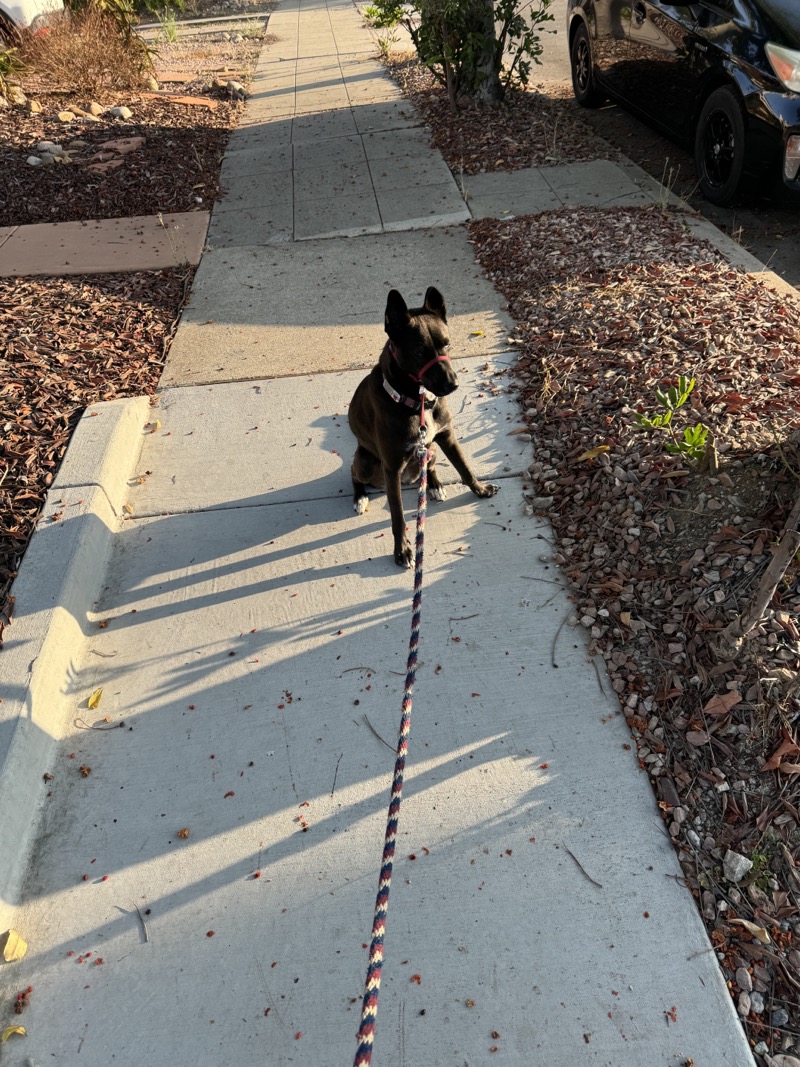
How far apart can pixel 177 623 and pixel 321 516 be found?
949mm

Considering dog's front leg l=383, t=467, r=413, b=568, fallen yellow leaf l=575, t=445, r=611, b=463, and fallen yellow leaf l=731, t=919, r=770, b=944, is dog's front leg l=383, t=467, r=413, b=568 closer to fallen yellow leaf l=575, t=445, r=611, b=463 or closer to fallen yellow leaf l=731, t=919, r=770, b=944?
fallen yellow leaf l=575, t=445, r=611, b=463

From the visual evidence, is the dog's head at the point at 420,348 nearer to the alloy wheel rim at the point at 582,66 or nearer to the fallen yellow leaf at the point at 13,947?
the fallen yellow leaf at the point at 13,947

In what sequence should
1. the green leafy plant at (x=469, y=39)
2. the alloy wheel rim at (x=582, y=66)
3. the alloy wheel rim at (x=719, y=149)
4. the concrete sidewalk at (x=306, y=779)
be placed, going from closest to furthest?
the concrete sidewalk at (x=306, y=779) → the alloy wheel rim at (x=719, y=149) → the green leafy plant at (x=469, y=39) → the alloy wheel rim at (x=582, y=66)

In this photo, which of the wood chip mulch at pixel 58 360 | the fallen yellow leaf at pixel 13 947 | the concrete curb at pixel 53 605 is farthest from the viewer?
the wood chip mulch at pixel 58 360

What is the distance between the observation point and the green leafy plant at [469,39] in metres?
8.05

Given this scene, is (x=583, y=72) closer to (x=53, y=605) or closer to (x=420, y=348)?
(x=420, y=348)

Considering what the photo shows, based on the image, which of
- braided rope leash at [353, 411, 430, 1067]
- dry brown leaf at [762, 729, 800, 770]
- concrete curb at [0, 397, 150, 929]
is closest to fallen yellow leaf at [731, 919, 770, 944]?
dry brown leaf at [762, 729, 800, 770]

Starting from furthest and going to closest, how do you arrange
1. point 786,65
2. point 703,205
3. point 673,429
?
point 703,205 → point 786,65 → point 673,429

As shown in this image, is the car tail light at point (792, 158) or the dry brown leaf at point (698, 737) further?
the car tail light at point (792, 158)

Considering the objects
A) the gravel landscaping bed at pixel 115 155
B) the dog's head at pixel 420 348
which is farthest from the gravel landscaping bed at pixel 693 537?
the gravel landscaping bed at pixel 115 155

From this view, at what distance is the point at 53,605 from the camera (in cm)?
319

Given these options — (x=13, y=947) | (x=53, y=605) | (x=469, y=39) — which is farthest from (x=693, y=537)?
(x=469, y=39)

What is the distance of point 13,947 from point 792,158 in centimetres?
680

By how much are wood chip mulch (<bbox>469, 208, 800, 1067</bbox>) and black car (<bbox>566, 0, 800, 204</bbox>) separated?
4.20 ft
